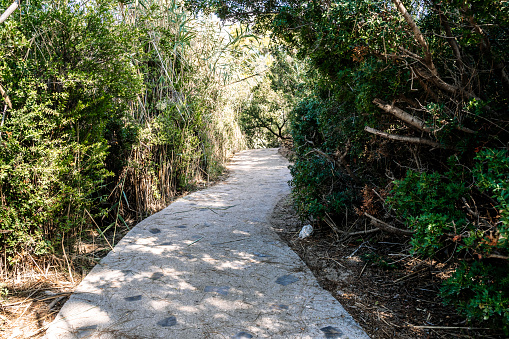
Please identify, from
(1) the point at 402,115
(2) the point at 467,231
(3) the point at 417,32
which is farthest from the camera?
(1) the point at 402,115

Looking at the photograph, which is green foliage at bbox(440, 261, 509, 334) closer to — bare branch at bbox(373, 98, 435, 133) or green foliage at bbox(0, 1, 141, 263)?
bare branch at bbox(373, 98, 435, 133)

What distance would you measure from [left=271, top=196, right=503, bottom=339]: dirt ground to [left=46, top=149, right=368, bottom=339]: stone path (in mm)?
178

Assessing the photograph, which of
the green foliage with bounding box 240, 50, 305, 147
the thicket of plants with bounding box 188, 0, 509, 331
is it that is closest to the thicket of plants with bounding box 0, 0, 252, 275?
the thicket of plants with bounding box 188, 0, 509, 331

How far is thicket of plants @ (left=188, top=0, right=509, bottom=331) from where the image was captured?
1878 mm

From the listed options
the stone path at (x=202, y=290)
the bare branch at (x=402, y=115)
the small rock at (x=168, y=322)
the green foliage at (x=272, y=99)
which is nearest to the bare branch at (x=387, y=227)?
the stone path at (x=202, y=290)

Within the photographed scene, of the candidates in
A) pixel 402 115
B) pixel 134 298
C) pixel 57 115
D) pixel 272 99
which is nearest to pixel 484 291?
pixel 402 115

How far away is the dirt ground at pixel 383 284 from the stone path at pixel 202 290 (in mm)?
178

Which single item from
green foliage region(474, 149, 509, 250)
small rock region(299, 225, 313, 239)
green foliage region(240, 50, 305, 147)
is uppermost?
green foliage region(240, 50, 305, 147)

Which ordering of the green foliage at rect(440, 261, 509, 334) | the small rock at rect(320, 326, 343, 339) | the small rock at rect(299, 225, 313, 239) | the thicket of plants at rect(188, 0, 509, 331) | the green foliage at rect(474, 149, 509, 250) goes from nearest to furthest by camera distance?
the green foliage at rect(474, 149, 509, 250), the green foliage at rect(440, 261, 509, 334), the thicket of plants at rect(188, 0, 509, 331), the small rock at rect(320, 326, 343, 339), the small rock at rect(299, 225, 313, 239)

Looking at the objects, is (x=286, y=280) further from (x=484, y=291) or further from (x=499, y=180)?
(x=499, y=180)

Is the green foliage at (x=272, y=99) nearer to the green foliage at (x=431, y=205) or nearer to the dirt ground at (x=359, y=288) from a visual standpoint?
the dirt ground at (x=359, y=288)

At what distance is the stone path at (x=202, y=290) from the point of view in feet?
7.38

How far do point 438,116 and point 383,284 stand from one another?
4.81ft

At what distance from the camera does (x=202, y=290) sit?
2.75m
